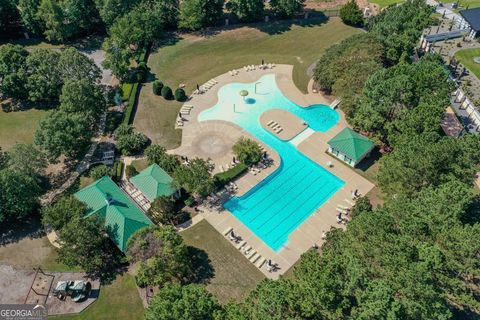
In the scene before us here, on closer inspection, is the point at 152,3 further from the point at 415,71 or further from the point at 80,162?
the point at 415,71

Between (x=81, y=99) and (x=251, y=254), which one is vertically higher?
(x=81, y=99)

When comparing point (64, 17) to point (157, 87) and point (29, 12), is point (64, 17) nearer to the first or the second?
point (29, 12)

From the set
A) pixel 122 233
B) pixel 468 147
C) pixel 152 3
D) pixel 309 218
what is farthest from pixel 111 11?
pixel 468 147

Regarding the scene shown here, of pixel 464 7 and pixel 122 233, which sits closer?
pixel 122 233

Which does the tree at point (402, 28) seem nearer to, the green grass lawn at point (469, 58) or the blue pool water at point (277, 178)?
the green grass lawn at point (469, 58)

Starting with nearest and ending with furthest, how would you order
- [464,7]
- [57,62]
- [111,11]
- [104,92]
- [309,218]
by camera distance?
[309,218]
[57,62]
[104,92]
[111,11]
[464,7]

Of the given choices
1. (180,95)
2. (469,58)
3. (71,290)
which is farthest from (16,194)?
(469,58)

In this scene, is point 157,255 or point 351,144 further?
point 351,144
